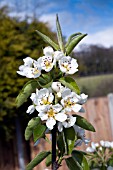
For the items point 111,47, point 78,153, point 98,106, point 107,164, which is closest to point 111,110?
point 98,106

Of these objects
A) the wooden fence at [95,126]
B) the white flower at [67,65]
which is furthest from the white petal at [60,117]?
the wooden fence at [95,126]

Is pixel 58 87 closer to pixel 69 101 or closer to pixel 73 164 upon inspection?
pixel 69 101

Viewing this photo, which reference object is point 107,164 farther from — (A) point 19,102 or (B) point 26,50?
(B) point 26,50

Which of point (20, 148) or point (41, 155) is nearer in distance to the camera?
point (41, 155)

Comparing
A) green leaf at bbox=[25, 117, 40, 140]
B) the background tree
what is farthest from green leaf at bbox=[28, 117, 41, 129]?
the background tree

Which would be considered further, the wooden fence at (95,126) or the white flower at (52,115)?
the wooden fence at (95,126)

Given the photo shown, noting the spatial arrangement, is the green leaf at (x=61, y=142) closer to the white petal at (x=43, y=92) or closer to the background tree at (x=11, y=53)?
the white petal at (x=43, y=92)

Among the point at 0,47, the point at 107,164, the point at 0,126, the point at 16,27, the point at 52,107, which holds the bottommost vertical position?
the point at 107,164
